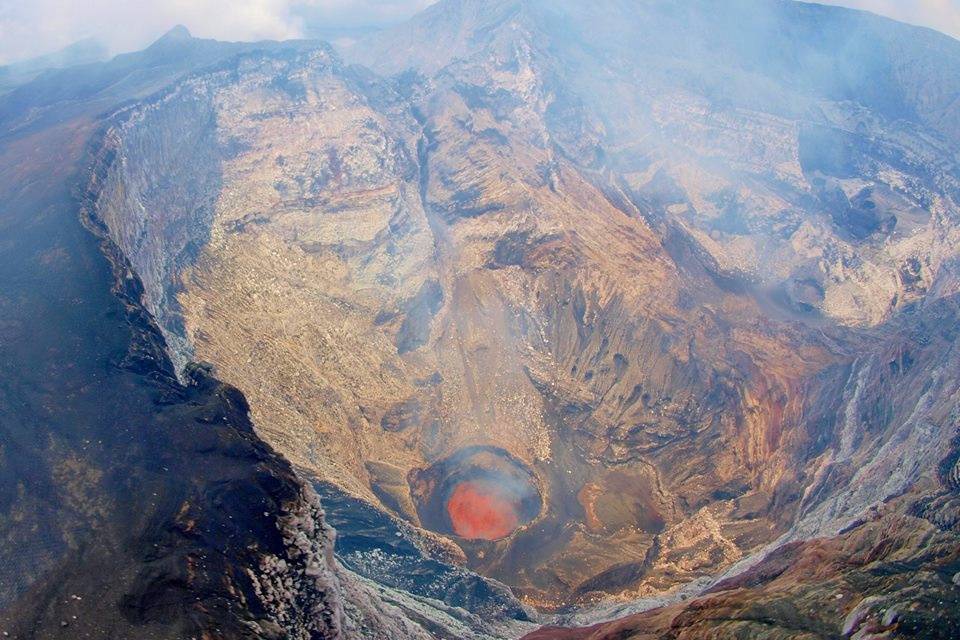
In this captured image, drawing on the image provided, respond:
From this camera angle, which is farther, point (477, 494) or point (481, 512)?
point (477, 494)

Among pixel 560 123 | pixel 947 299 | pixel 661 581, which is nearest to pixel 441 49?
pixel 560 123

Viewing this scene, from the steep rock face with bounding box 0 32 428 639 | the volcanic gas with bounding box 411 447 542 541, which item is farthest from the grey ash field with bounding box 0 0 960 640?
the volcanic gas with bounding box 411 447 542 541

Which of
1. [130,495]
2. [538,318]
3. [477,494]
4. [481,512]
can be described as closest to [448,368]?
[538,318]

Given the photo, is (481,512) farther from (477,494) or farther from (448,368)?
(448,368)

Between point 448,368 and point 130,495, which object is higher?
point 130,495

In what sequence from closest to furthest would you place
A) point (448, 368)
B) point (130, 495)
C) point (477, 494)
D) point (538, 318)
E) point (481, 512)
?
1. point (130, 495)
2. point (481, 512)
3. point (477, 494)
4. point (448, 368)
5. point (538, 318)

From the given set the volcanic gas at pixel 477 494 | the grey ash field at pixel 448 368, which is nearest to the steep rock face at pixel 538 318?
the volcanic gas at pixel 477 494

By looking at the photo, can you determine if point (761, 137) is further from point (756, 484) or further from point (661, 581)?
point (661, 581)

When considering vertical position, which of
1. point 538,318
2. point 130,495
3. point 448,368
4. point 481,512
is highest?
point 130,495
